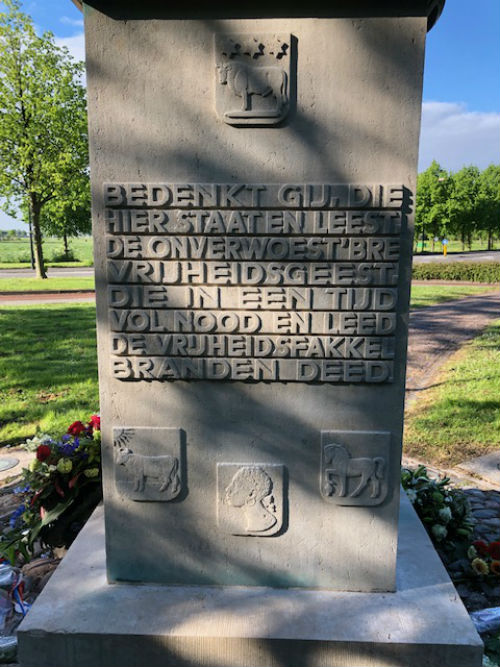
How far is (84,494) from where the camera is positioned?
3.45 metres

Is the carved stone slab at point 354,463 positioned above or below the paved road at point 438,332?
above

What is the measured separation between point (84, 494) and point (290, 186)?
2428 mm

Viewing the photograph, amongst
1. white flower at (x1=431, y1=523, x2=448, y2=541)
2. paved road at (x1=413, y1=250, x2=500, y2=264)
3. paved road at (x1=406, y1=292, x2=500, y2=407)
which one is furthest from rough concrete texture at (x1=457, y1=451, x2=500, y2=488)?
paved road at (x1=413, y1=250, x2=500, y2=264)

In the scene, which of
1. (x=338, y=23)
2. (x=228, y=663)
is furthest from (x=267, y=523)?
(x=338, y=23)

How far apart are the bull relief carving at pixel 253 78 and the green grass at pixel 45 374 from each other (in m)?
4.10

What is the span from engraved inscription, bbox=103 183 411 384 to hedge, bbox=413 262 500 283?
25.3 m

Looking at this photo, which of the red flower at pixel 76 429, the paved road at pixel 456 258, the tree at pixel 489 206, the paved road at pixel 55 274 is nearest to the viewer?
the red flower at pixel 76 429

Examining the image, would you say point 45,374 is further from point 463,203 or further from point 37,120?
point 463,203

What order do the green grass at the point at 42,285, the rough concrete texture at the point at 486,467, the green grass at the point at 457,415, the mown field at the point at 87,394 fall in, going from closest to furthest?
the rough concrete texture at the point at 486,467
the green grass at the point at 457,415
the mown field at the point at 87,394
the green grass at the point at 42,285

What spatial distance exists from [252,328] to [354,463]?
77 cm

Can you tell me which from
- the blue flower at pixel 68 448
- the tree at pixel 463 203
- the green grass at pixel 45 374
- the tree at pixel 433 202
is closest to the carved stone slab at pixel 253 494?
the blue flower at pixel 68 448

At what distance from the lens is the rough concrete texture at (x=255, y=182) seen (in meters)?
2.16

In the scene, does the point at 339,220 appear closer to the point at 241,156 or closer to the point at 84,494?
the point at 241,156

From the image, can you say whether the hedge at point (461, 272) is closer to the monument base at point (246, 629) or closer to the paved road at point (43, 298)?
the paved road at point (43, 298)
